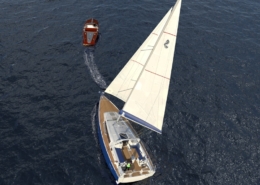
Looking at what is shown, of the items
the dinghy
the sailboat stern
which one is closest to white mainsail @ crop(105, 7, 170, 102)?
the sailboat stern

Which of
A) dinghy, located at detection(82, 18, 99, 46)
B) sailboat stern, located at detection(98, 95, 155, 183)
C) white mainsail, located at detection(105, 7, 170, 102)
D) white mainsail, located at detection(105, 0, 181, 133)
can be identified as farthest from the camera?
dinghy, located at detection(82, 18, 99, 46)

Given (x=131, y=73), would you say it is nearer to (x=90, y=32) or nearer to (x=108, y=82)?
(x=108, y=82)

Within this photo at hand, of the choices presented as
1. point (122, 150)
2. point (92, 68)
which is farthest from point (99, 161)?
point (92, 68)

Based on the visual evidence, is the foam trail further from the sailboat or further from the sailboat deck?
the sailboat deck

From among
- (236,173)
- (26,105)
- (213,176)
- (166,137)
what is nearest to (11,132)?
(26,105)

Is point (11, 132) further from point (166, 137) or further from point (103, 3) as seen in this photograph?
point (103, 3)

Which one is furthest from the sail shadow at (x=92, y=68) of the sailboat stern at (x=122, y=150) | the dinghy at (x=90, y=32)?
the sailboat stern at (x=122, y=150)
